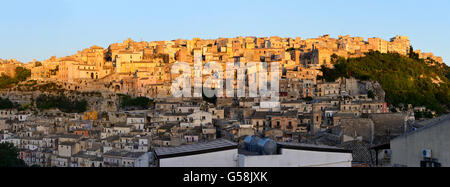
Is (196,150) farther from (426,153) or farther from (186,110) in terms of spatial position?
(186,110)

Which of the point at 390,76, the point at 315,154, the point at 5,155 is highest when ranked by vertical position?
the point at 390,76

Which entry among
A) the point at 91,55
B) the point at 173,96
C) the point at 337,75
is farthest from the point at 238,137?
the point at 91,55

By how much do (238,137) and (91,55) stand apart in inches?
1391

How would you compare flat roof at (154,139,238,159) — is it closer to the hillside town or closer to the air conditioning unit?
the hillside town

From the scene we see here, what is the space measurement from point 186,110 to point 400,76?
2695 centimetres

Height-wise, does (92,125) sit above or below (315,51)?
below

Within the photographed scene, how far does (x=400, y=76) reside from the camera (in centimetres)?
5381

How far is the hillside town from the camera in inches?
798

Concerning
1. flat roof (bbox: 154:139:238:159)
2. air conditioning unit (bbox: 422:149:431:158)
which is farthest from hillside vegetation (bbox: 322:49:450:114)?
flat roof (bbox: 154:139:238:159)

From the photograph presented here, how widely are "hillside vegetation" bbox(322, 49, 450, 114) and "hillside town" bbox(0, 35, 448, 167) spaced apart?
5.45ft

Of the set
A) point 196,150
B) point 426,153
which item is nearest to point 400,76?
point 426,153
